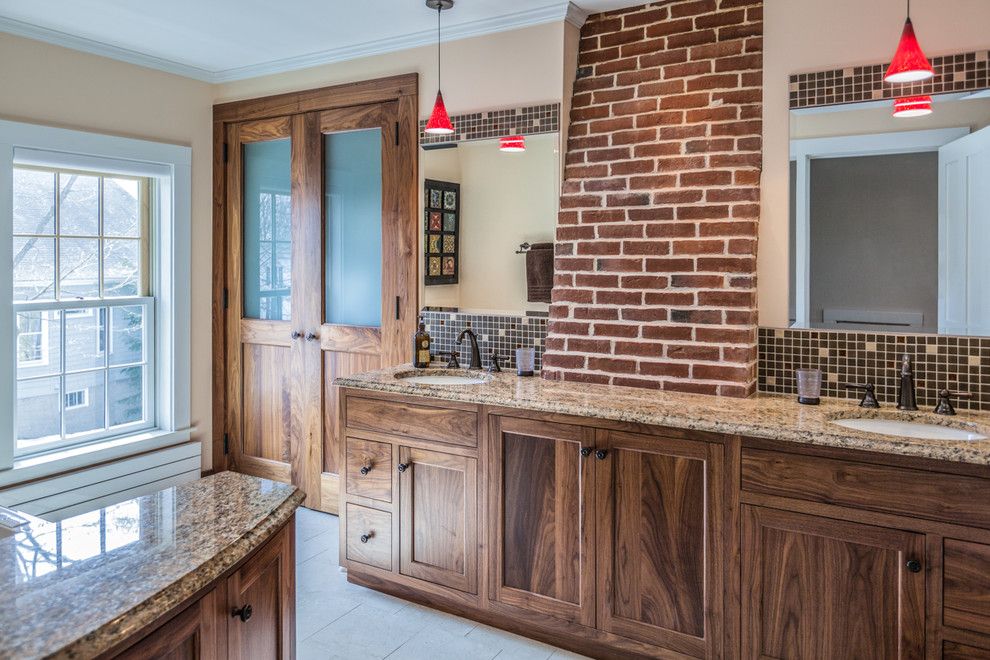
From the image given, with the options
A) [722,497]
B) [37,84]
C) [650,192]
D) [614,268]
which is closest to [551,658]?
[722,497]

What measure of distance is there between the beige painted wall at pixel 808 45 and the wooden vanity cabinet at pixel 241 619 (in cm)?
212

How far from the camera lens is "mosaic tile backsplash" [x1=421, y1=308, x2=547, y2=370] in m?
3.28

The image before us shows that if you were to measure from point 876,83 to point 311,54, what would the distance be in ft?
9.29

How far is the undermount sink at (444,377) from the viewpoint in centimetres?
323

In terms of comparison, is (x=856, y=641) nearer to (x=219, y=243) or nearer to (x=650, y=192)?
(x=650, y=192)

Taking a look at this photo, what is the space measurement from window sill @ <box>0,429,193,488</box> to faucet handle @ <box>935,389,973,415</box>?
154 inches

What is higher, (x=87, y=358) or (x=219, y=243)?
(x=219, y=243)

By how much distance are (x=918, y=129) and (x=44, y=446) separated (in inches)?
168

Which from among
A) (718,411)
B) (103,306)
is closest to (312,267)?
(103,306)

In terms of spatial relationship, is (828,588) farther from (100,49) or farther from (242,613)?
(100,49)

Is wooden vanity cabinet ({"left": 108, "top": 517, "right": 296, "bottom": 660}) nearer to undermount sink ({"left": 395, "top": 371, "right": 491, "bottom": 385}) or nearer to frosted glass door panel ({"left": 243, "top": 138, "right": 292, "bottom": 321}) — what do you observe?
undermount sink ({"left": 395, "top": 371, "right": 491, "bottom": 385})

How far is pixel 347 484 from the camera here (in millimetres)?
3080

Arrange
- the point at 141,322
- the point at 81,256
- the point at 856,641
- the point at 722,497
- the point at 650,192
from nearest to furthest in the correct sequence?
the point at 856,641
the point at 722,497
the point at 650,192
the point at 81,256
the point at 141,322

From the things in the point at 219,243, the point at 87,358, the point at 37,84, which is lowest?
the point at 87,358
